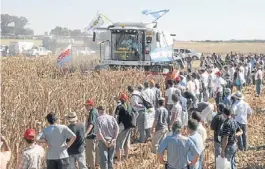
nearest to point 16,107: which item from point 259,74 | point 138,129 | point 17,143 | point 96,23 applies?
point 17,143

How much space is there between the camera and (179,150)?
22.4 feet

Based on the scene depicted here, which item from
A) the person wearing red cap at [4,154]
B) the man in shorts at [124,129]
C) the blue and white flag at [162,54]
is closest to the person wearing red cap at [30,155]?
the person wearing red cap at [4,154]

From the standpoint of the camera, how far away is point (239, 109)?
10.6 m

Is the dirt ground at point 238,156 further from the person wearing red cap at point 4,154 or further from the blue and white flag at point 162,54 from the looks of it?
the blue and white flag at point 162,54

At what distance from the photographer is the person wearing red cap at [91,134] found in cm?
927

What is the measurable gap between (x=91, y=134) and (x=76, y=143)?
1.15 meters

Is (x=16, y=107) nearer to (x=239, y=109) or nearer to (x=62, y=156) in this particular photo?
(x=62, y=156)

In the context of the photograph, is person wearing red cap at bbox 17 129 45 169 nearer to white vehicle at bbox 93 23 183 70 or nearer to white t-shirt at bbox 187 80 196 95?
white t-shirt at bbox 187 80 196 95

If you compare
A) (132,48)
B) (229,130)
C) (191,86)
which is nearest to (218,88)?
(191,86)

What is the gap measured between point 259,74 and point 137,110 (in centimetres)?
1111

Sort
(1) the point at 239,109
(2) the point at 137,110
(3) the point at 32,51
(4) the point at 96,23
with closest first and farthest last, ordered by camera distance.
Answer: (1) the point at 239,109
(2) the point at 137,110
(4) the point at 96,23
(3) the point at 32,51

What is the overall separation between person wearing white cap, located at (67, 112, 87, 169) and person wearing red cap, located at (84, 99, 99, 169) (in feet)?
2.54

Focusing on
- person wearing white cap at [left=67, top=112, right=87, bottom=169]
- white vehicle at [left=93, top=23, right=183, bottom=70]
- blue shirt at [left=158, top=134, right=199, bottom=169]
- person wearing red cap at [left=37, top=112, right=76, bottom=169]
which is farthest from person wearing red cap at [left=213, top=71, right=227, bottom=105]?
blue shirt at [left=158, top=134, right=199, bottom=169]

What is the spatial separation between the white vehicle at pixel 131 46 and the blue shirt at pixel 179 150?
15.4 metres
